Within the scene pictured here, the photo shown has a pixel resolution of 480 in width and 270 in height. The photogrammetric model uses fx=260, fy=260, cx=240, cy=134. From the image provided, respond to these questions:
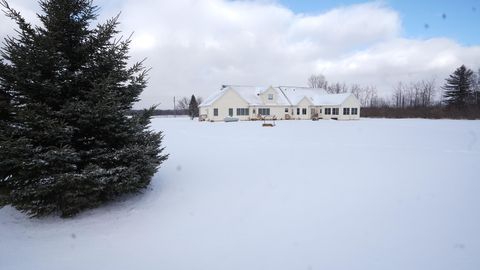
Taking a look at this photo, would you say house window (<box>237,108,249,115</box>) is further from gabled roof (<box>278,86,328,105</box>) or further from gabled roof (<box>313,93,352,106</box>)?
gabled roof (<box>313,93,352,106</box>)

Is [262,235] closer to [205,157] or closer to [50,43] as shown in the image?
[50,43]

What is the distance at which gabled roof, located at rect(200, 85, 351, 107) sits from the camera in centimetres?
4025

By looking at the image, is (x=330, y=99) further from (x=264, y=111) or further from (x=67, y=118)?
(x=67, y=118)

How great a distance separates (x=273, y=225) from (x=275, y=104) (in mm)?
37726

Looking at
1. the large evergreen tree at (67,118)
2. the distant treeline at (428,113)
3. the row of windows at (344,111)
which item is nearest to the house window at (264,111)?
the row of windows at (344,111)

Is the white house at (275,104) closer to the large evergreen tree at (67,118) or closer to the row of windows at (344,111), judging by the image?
the row of windows at (344,111)

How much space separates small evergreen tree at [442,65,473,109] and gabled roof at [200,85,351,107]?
1063 inches

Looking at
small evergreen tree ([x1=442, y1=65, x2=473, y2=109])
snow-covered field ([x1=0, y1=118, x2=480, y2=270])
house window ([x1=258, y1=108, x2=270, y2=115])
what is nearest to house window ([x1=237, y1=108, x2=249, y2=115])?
house window ([x1=258, y1=108, x2=270, y2=115])

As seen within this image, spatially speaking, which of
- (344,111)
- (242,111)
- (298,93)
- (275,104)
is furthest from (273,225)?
(298,93)

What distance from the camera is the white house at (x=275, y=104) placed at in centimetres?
3812

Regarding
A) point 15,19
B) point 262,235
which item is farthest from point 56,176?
point 262,235

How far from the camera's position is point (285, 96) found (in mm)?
44594

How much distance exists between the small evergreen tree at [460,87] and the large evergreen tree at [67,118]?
64438mm

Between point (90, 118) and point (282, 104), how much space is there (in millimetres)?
38542
